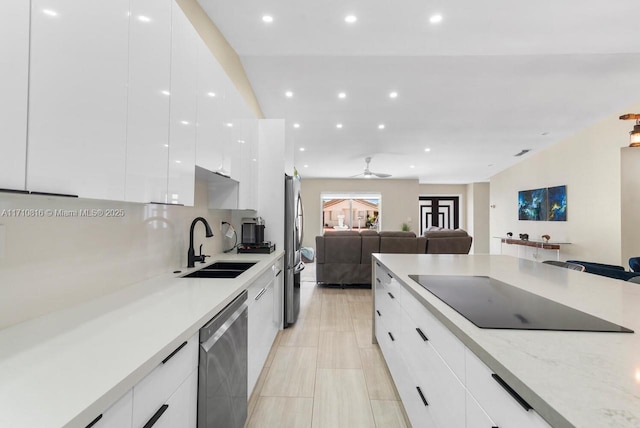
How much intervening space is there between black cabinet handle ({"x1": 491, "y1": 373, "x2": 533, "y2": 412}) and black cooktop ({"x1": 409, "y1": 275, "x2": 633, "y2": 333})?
201mm

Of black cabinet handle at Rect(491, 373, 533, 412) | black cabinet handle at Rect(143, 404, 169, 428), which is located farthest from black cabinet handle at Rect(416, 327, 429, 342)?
black cabinet handle at Rect(143, 404, 169, 428)

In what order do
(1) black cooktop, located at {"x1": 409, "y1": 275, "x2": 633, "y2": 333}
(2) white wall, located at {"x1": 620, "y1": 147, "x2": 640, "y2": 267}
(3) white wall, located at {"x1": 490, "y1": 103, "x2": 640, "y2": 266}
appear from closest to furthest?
1. (1) black cooktop, located at {"x1": 409, "y1": 275, "x2": 633, "y2": 333}
2. (2) white wall, located at {"x1": 620, "y1": 147, "x2": 640, "y2": 267}
3. (3) white wall, located at {"x1": 490, "y1": 103, "x2": 640, "y2": 266}

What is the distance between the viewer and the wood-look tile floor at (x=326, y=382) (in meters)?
1.72

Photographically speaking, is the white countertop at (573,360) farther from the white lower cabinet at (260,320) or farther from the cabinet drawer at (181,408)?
the white lower cabinet at (260,320)

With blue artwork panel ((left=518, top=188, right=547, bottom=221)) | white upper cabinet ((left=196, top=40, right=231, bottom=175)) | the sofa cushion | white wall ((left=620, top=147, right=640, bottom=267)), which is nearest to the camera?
white upper cabinet ((left=196, top=40, right=231, bottom=175))

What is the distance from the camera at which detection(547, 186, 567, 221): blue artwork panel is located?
5828mm

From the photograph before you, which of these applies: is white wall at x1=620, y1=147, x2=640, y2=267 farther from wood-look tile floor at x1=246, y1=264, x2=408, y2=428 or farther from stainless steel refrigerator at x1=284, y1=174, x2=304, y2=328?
stainless steel refrigerator at x1=284, y1=174, x2=304, y2=328

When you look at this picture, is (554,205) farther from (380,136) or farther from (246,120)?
(246,120)

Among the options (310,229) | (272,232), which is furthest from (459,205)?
(272,232)

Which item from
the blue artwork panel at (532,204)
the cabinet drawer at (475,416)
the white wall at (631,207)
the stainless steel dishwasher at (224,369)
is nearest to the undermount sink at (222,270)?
the stainless steel dishwasher at (224,369)

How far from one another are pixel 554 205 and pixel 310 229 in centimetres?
651

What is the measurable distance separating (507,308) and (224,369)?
1.22 metres

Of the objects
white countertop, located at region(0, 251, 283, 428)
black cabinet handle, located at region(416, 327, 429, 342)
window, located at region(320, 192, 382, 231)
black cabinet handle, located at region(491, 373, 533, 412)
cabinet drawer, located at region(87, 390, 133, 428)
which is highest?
window, located at region(320, 192, 382, 231)

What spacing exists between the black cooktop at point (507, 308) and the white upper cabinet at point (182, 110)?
1.39m
